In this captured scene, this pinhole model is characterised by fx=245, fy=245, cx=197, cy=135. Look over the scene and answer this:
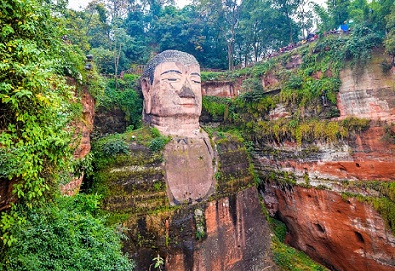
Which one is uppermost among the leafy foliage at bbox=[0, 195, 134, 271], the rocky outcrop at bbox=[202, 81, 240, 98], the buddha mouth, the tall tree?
the tall tree

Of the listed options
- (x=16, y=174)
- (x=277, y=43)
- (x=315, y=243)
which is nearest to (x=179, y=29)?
(x=277, y=43)

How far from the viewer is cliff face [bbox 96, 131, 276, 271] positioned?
831 centimetres

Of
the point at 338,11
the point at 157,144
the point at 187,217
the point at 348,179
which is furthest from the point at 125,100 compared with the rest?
the point at 338,11

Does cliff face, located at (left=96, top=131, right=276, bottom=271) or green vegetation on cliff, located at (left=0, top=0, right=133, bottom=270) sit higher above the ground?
green vegetation on cliff, located at (left=0, top=0, right=133, bottom=270)

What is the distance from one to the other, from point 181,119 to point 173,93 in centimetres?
116

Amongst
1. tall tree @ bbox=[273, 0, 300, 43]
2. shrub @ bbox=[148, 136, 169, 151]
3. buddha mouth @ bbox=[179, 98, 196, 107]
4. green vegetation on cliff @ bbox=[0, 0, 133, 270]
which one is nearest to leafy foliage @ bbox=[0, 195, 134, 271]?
green vegetation on cliff @ bbox=[0, 0, 133, 270]

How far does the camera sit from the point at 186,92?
10.2 m

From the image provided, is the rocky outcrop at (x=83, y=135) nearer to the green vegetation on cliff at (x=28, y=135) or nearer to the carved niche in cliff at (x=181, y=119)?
the green vegetation on cliff at (x=28, y=135)

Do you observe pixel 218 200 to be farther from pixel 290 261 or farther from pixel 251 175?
pixel 290 261

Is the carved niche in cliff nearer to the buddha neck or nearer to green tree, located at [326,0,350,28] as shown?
the buddha neck

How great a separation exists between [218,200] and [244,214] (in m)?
1.50

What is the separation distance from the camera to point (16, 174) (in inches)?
116

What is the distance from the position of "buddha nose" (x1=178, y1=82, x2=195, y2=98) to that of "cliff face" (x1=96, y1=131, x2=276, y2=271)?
2.53 metres

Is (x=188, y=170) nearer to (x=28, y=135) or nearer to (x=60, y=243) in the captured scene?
(x=60, y=243)
